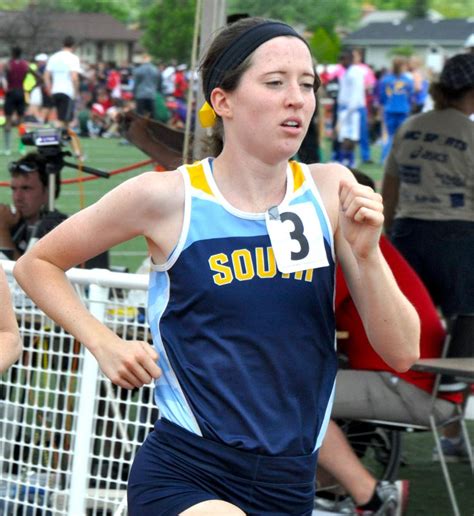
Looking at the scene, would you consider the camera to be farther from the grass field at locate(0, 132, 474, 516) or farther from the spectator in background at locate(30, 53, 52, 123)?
the spectator in background at locate(30, 53, 52, 123)

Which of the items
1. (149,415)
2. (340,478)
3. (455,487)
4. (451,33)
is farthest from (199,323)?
(451,33)

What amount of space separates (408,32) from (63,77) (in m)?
78.0

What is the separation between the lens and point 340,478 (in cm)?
490

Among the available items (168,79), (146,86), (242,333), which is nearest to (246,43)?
(242,333)

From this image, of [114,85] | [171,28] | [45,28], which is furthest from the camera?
[114,85]

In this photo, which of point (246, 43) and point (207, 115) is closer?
point (246, 43)

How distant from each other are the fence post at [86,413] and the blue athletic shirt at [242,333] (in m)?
1.63

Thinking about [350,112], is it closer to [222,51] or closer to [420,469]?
[420,469]

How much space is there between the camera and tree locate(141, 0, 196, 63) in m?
7.59

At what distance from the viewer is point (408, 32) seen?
84.9m

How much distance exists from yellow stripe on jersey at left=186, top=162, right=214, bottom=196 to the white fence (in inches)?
56.4

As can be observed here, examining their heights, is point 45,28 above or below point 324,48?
below

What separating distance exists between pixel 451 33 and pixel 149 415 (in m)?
78.3

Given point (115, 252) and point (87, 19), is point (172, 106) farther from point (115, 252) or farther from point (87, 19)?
point (87, 19)
